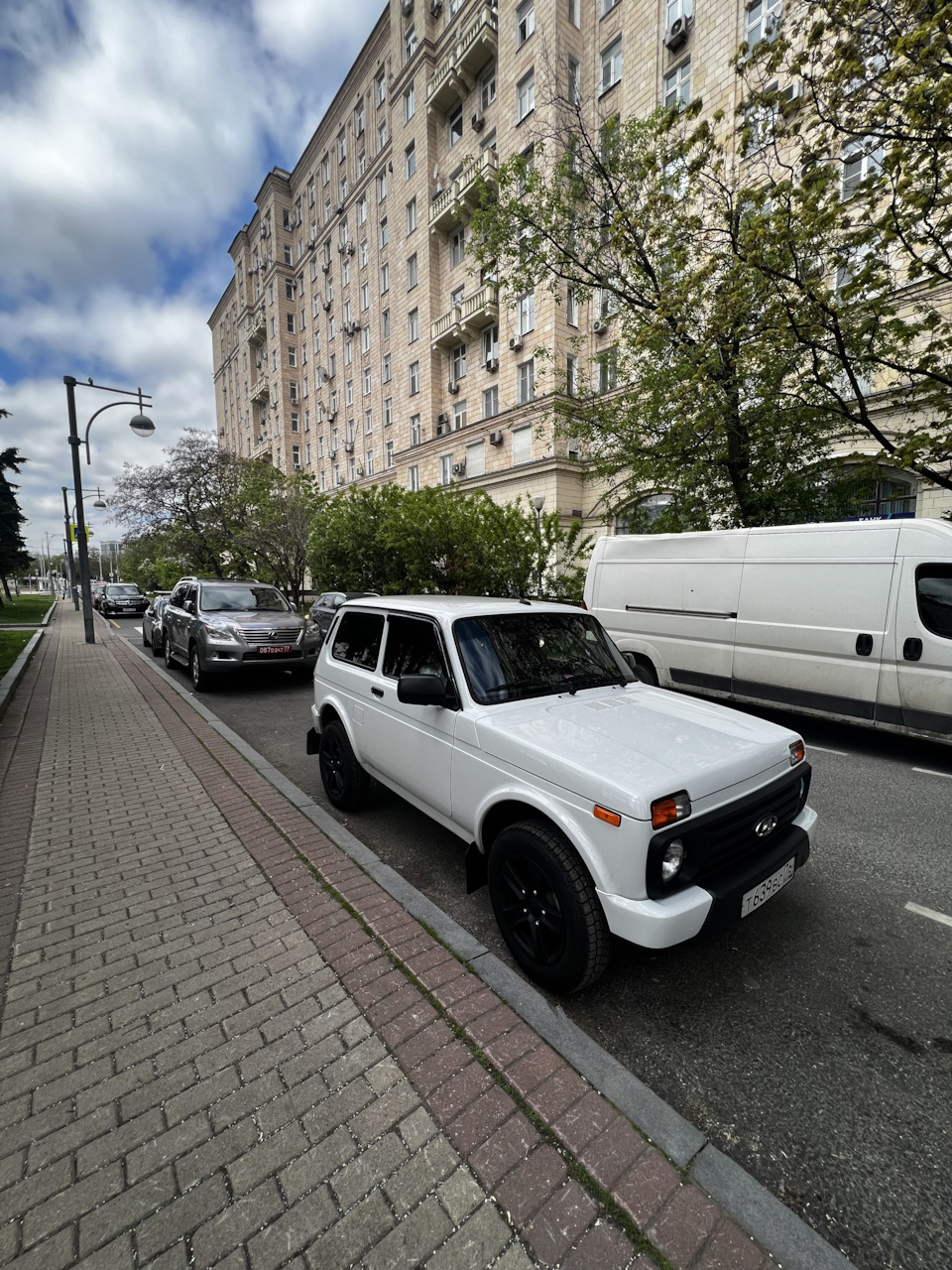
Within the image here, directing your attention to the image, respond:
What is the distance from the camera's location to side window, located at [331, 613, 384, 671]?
4.27m

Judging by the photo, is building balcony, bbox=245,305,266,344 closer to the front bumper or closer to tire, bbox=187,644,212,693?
tire, bbox=187,644,212,693

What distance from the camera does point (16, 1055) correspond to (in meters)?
2.19

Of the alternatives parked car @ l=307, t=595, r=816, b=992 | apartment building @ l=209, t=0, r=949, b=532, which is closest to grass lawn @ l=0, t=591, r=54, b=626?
apartment building @ l=209, t=0, r=949, b=532

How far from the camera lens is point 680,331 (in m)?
9.53

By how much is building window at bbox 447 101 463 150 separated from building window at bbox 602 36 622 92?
26.1 feet

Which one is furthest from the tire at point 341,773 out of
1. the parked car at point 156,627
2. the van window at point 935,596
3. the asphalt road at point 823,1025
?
the parked car at point 156,627

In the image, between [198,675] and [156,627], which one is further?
[156,627]

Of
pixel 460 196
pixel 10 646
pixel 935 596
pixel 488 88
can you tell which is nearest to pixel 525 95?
pixel 488 88

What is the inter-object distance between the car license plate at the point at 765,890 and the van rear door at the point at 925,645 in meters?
4.25

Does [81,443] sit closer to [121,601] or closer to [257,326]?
[121,601]

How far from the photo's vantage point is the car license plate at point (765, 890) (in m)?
2.47

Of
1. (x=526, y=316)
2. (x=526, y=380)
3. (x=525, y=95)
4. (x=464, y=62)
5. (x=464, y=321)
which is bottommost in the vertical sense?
(x=526, y=380)

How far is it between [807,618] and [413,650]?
5.22 metres

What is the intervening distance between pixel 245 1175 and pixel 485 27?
33051 mm
